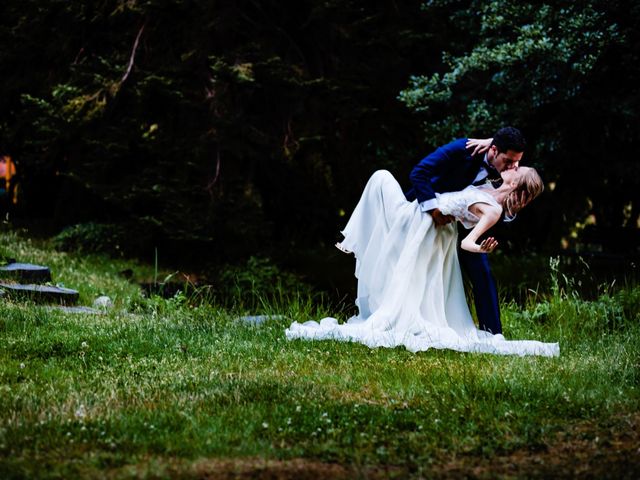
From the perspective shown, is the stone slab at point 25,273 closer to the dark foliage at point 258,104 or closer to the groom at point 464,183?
the dark foliage at point 258,104

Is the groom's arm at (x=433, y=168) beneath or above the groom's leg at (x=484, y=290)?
above

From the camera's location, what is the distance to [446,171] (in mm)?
7473

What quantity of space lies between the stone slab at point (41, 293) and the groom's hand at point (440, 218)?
434 cm

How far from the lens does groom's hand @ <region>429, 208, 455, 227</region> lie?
7410 mm

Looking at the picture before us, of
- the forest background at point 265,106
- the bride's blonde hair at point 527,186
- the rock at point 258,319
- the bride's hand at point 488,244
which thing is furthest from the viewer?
the forest background at point 265,106

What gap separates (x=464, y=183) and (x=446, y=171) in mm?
203

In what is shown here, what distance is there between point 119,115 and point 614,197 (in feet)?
33.6

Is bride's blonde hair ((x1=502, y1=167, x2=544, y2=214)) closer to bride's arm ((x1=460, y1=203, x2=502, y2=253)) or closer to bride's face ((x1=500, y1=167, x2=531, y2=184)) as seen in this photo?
bride's face ((x1=500, y1=167, x2=531, y2=184))

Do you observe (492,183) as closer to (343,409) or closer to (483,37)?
(343,409)

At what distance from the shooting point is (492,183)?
24.3ft

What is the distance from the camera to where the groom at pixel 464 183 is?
7.34 meters

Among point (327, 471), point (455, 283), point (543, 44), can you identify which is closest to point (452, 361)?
point (455, 283)

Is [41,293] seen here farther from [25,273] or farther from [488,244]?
[488,244]

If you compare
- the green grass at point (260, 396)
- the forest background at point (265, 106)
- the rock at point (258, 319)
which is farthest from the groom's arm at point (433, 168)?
the forest background at point (265, 106)
